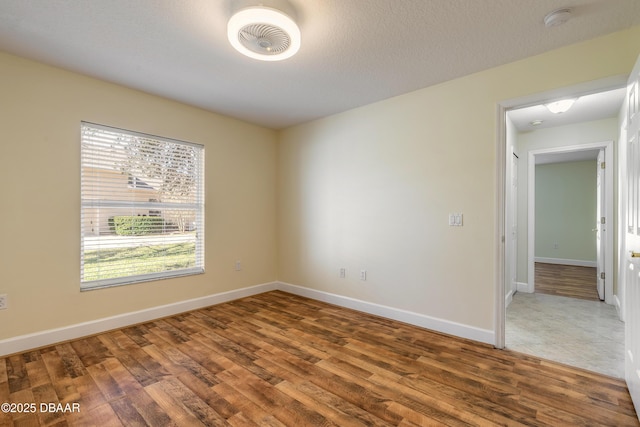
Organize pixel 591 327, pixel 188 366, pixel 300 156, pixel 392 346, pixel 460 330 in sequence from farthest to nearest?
1. pixel 300 156
2. pixel 591 327
3. pixel 460 330
4. pixel 392 346
5. pixel 188 366

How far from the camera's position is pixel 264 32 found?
1875mm

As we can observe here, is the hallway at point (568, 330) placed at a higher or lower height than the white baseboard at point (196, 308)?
lower

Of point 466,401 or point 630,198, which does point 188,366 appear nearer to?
point 466,401

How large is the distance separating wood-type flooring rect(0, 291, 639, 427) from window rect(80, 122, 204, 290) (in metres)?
0.70

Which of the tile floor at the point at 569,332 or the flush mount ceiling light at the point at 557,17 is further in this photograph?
the tile floor at the point at 569,332

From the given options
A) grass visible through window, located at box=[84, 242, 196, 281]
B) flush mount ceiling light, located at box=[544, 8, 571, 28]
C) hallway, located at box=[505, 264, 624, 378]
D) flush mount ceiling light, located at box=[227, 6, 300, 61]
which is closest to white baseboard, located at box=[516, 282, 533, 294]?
hallway, located at box=[505, 264, 624, 378]

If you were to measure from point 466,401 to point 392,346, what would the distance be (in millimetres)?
806

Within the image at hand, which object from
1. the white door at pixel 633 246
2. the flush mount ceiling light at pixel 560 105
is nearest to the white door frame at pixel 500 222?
the white door at pixel 633 246

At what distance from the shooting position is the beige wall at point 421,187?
249cm

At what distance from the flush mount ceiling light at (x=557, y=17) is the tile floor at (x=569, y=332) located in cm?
254

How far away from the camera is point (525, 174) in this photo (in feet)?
14.5

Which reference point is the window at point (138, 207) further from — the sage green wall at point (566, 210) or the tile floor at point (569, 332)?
the sage green wall at point (566, 210)

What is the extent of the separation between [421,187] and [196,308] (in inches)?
121

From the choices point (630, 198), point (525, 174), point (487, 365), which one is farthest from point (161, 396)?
point (525, 174)
